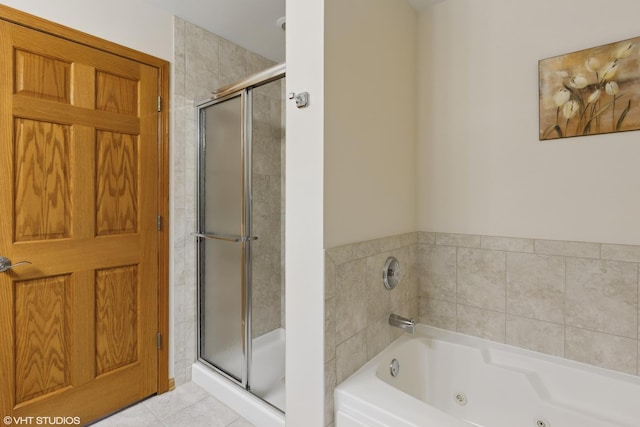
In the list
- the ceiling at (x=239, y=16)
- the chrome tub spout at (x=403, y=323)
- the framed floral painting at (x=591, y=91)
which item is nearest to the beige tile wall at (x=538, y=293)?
the chrome tub spout at (x=403, y=323)

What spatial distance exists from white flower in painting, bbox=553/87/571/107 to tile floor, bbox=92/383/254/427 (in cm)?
234

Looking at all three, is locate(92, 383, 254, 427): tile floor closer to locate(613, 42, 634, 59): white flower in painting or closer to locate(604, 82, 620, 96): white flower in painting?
locate(604, 82, 620, 96): white flower in painting

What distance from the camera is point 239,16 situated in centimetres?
205

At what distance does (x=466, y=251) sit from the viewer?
1.76 meters

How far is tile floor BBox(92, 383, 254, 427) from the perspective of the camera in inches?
68.4

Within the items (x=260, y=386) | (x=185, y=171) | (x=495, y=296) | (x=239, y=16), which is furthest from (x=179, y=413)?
(x=239, y=16)

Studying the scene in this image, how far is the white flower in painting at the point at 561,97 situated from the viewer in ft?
4.83

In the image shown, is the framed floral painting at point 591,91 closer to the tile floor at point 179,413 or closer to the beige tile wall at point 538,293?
the beige tile wall at point 538,293

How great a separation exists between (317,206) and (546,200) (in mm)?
1172

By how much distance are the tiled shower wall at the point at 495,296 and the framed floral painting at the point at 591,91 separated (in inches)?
21.9

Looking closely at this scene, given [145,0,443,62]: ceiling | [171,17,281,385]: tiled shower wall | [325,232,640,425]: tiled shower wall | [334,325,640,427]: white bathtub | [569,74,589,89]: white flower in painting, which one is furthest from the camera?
[171,17,281,385]: tiled shower wall

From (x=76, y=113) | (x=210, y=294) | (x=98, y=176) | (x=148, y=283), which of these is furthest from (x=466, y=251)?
(x=76, y=113)

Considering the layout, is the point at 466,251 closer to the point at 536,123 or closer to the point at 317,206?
the point at 536,123

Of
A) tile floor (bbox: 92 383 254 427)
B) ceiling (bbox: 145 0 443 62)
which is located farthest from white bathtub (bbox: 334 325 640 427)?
ceiling (bbox: 145 0 443 62)
